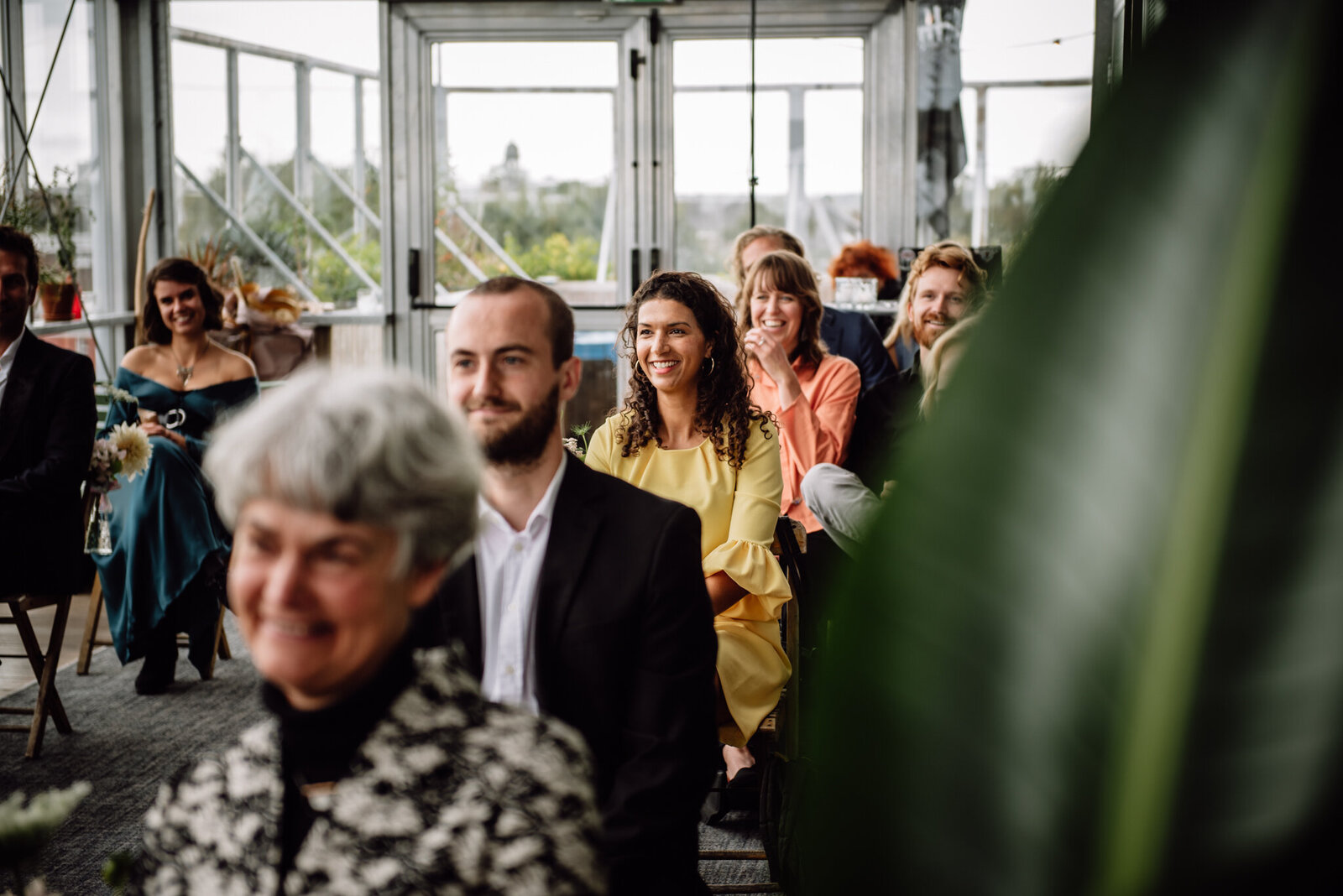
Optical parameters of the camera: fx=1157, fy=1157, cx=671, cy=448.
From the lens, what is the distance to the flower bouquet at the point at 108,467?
3461 mm

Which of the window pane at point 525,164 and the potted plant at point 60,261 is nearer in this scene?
the potted plant at point 60,261

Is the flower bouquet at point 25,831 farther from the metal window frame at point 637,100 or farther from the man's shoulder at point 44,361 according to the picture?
the metal window frame at point 637,100

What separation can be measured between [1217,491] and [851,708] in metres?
0.09

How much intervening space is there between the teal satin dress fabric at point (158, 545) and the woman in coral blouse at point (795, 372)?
1939mm

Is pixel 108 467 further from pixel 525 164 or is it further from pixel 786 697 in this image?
pixel 525 164

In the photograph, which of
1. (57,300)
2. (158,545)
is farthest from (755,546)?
(57,300)

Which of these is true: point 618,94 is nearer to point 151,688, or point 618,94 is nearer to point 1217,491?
point 151,688

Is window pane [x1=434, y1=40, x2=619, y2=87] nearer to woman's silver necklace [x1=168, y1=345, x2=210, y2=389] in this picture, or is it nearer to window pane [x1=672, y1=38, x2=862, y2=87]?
window pane [x1=672, y1=38, x2=862, y2=87]

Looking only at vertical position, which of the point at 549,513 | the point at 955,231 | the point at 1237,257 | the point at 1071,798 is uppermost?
the point at 955,231

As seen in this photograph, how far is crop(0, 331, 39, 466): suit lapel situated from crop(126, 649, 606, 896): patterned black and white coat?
2738 millimetres

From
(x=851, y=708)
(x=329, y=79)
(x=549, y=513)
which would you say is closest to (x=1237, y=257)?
(x=851, y=708)

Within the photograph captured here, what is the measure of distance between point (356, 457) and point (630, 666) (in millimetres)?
753

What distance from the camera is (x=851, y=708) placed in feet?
Result: 0.82

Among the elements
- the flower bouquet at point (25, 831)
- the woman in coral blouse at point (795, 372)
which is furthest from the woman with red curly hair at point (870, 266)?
the flower bouquet at point (25, 831)
